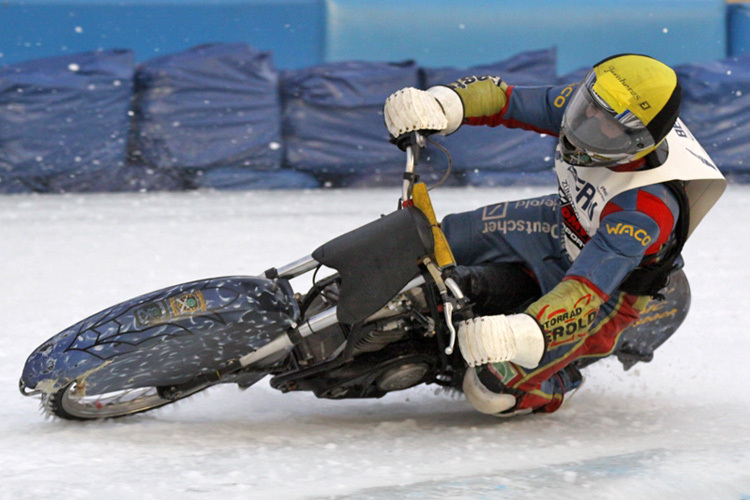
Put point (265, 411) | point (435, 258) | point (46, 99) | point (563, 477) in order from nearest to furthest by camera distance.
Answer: point (563, 477)
point (435, 258)
point (265, 411)
point (46, 99)

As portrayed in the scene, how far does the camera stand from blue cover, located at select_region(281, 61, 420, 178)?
8.74 metres

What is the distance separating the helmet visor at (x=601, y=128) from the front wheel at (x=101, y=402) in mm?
1261

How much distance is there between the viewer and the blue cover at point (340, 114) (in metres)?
8.74

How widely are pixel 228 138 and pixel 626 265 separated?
6507mm

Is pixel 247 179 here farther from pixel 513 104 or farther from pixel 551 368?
pixel 551 368

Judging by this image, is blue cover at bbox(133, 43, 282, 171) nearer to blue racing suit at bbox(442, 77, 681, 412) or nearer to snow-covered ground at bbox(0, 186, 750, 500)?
snow-covered ground at bbox(0, 186, 750, 500)

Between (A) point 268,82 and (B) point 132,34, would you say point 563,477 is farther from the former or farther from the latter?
(B) point 132,34

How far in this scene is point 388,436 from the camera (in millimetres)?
2814

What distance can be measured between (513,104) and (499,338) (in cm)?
98

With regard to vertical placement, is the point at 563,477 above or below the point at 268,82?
above

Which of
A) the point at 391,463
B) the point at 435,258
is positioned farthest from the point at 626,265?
the point at 391,463

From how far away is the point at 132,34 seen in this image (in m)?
10.4

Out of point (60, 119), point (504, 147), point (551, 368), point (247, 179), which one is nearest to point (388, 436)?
point (551, 368)

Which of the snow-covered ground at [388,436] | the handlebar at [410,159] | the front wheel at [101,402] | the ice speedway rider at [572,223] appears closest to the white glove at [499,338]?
the ice speedway rider at [572,223]
